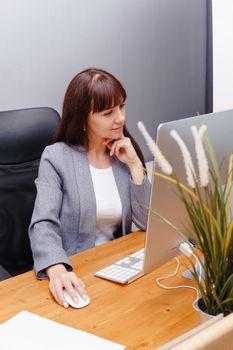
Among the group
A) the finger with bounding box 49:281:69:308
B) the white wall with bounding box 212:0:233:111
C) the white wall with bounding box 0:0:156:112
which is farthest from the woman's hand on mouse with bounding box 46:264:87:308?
the white wall with bounding box 212:0:233:111

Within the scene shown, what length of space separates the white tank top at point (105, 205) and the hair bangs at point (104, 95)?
0.22 meters

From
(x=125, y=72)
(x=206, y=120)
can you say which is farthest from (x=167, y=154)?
(x=125, y=72)

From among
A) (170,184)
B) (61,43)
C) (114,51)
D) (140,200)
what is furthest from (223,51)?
(170,184)

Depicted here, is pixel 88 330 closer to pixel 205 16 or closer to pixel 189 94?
pixel 189 94

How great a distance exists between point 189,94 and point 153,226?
2.23 metres

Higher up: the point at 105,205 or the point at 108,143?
the point at 108,143

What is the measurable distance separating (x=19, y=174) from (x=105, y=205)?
0.36 meters

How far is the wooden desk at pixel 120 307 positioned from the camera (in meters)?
1.08

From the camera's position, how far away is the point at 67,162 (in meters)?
1.73

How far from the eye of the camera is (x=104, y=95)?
1.71 metres

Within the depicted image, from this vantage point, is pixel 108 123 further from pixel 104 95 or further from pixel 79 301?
pixel 79 301

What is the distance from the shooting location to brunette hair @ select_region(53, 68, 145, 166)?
1.72m

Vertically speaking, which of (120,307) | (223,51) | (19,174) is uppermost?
(223,51)

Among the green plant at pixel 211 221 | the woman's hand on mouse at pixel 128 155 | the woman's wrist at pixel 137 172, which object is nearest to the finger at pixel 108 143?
the woman's hand on mouse at pixel 128 155
